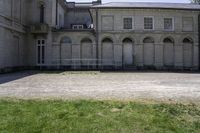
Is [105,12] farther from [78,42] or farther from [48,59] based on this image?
[48,59]

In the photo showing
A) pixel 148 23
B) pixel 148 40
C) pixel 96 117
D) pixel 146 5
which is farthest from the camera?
pixel 146 5

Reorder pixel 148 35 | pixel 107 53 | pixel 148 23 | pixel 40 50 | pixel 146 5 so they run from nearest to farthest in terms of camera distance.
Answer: pixel 40 50 → pixel 107 53 → pixel 148 35 → pixel 148 23 → pixel 146 5

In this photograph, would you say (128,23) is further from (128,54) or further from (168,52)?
(168,52)

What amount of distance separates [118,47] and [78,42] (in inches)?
189

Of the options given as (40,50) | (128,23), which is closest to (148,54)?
(128,23)

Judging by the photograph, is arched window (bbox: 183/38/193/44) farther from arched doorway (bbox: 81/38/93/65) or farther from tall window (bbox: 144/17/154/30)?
arched doorway (bbox: 81/38/93/65)

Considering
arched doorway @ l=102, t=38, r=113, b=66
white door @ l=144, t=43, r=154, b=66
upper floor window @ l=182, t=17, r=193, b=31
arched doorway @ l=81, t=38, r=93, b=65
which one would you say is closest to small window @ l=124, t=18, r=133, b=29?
arched doorway @ l=102, t=38, r=113, b=66

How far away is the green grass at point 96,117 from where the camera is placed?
7.97m

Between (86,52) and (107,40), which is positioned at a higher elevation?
(107,40)

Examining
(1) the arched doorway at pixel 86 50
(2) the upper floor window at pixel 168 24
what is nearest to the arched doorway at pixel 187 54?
(2) the upper floor window at pixel 168 24

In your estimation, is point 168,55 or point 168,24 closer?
point 168,55

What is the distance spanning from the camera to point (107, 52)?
38.8 meters

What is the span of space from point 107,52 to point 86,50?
8.25ft

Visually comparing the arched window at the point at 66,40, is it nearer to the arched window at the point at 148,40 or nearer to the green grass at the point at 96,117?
the arched window at the point at 148,40
